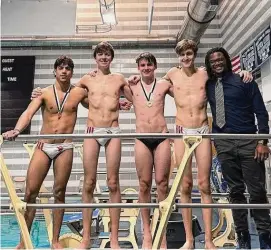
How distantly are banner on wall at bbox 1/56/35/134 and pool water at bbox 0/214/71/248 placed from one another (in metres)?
2.37

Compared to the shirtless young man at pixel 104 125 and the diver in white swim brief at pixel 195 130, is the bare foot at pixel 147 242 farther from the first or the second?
the diver in white swim brief at pixel 195 130

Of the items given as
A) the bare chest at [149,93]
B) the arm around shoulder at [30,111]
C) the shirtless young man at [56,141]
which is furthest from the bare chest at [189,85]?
the arm around shoulder at [30,111]

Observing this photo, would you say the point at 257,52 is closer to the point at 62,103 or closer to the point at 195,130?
the point at 195,130

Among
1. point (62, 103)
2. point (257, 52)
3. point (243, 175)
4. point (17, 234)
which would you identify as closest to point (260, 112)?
point (243, 175)

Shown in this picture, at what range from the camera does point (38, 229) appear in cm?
644

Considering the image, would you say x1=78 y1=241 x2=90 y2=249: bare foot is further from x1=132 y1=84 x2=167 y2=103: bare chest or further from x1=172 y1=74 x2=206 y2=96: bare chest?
x1=172 y1=74 x2=206 y2=96: bare chest

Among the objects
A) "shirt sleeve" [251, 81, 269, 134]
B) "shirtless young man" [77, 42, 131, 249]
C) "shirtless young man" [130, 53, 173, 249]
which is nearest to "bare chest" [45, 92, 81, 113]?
"shirtless young man" [77, 42, 131, 249]

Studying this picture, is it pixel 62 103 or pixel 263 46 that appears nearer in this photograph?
pixel 62 103

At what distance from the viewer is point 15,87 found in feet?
29.2

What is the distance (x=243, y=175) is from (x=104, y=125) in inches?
53.1

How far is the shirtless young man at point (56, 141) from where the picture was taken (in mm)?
3027

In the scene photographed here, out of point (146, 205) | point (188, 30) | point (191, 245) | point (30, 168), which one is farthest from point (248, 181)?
point (188, 30)

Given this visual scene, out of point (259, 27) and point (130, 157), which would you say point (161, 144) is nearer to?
point (259, 27)

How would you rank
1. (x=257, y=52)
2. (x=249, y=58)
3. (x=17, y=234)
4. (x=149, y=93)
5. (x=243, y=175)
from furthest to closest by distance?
(x=249, y=58), (x=257, y=52), (x=17, y=234), (x=149, y=93), (x=243, y=175)
